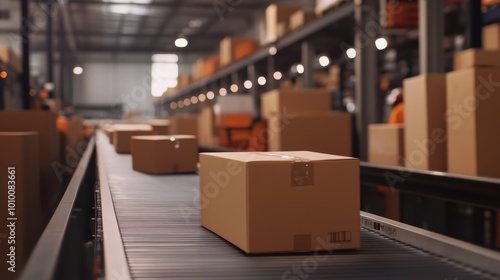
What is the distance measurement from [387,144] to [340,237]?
3601 millimetres

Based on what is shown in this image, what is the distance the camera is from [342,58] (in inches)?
477

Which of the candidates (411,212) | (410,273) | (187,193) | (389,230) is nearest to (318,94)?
(411,212)

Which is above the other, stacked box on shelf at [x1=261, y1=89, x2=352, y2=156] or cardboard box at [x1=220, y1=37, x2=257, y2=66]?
cardboard box at [x1=220, y1=37, x2=257, y2=66]

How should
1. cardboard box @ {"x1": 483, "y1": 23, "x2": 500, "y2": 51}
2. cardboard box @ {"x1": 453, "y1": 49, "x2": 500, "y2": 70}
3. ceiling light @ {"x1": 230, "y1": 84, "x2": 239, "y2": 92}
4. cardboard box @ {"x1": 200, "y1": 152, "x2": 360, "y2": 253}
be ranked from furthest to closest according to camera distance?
ceiling light @ {"x1": 230, "y1": 84, "x2": 239, "y2": 92} < cardboard box @ {"x1": 483, "y1": 23, "x2": 500, "y2": 51} < cardboard box @ {"x1": 453, "y1": 49, "x2": 500, "y2": 70} < cardboard box @ {"x1": 200, "y1": 152, "x2": 360, "y2": 253}

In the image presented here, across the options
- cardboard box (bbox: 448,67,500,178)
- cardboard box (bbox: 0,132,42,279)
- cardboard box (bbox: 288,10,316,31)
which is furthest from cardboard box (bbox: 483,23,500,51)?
cardboard box (bbox: 0,132,42,279)

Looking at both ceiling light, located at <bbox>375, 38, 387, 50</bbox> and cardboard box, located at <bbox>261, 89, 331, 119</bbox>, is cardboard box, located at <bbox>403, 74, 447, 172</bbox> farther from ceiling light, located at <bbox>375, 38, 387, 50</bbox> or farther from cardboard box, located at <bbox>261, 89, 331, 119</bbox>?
cardboard box, located at <bbox>261, 89, 331, 119</bbox>

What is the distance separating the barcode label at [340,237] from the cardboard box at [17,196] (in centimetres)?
167

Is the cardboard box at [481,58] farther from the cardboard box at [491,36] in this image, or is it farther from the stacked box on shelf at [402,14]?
the stacked box on shelf at [402,14]

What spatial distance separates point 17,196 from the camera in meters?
3.10

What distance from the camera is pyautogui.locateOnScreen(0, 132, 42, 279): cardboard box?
2971 millimetres

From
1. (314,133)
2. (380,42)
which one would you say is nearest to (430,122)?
(314,133)

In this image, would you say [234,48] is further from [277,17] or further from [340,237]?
[340,237]

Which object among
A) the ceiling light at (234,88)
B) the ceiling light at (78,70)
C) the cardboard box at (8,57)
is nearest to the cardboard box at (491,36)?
the cardboard box at (8,57)

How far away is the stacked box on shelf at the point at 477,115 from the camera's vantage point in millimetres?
4102
